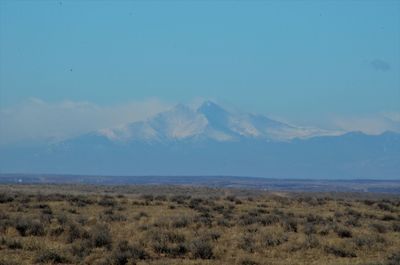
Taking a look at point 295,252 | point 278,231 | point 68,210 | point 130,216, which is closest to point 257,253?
point 295,252

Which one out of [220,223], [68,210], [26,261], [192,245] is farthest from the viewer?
[68,210]

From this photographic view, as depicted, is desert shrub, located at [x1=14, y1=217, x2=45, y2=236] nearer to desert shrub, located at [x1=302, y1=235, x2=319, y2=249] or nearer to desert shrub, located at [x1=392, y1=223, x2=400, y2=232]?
desert shrub, located at [x1=302, y1=235, x2=319, y2=249]

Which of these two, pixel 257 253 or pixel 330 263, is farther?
pixel 257 253

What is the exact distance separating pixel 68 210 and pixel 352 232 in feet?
46.9

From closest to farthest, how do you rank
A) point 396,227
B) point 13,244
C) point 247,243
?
1. point 13,244
2. point 247,243
3. point 396,227

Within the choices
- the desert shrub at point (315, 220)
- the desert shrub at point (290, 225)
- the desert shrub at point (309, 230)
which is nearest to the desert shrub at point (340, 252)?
the desert shrub at point (309, 230)

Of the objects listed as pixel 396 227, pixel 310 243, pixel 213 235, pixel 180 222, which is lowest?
pixel 310 243

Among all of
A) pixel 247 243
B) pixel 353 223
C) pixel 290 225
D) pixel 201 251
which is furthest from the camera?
pixel 353 223

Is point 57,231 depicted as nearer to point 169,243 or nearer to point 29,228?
point 29,228

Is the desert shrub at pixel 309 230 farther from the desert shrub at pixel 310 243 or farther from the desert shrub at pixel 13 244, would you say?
the desert shrub at pixel 13 244

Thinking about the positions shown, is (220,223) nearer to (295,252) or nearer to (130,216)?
(130,216)

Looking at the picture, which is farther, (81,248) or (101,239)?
(101,239)

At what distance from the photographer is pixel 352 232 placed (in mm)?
26109

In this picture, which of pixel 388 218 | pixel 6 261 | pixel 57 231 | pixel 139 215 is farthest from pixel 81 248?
pixel 388 218
